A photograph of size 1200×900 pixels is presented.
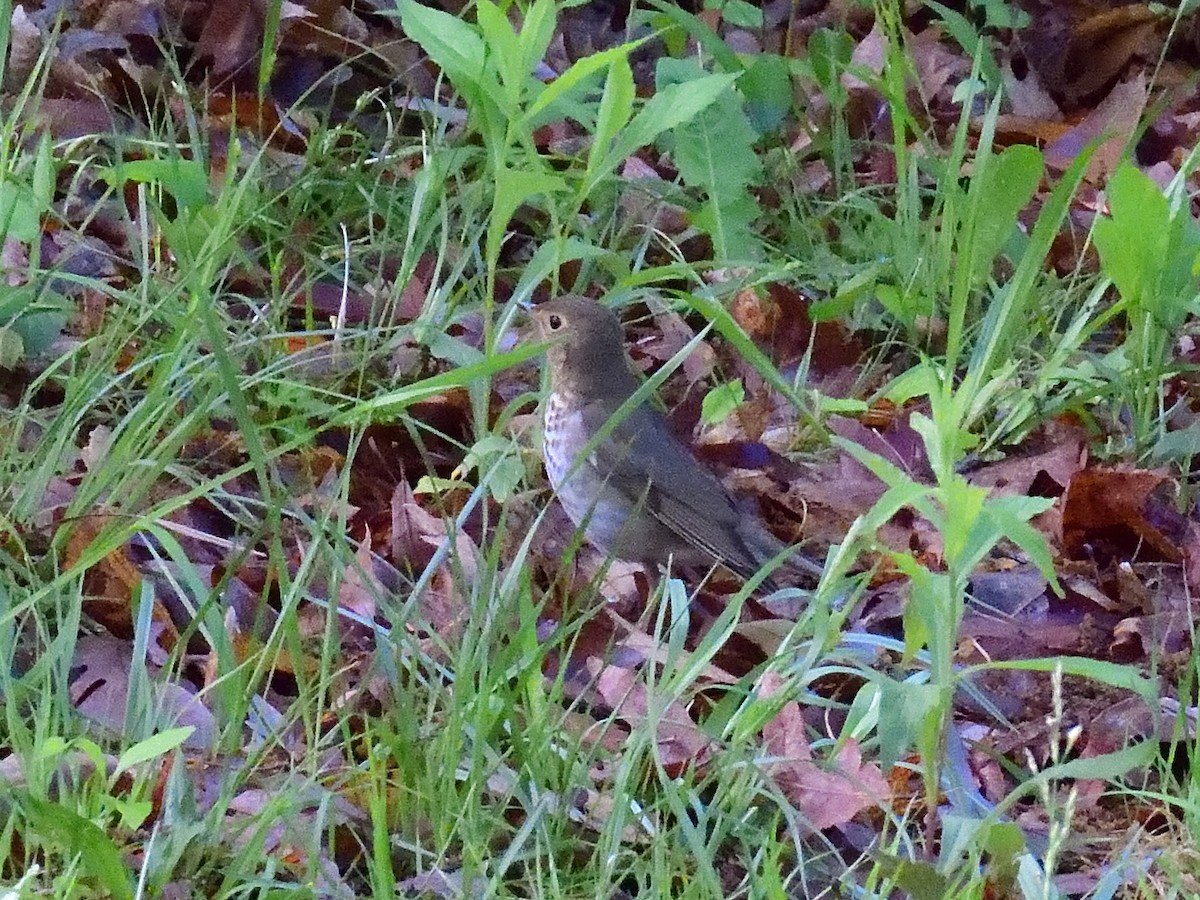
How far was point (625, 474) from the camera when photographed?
4.05m

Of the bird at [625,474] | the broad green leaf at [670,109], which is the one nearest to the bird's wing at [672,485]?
the bird at [625,474]

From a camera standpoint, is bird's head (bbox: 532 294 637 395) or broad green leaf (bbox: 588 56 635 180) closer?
broad green leaf (bbox: 588 56 635 180)

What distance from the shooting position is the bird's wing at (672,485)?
3.86 meters

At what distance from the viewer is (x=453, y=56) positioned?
12.0 feet

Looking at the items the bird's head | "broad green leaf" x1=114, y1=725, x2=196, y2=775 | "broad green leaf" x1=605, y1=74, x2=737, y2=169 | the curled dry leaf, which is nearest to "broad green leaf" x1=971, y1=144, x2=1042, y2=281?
"broad green leaf" x1=605, y1=74, x2=737, y2=169

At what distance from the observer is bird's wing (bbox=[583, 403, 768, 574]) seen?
3.86 metres

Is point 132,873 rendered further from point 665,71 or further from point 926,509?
point 665,71

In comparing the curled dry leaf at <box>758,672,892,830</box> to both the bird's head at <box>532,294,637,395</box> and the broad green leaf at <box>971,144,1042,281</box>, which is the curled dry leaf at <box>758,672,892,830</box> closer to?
the bird's head at <box>532,294,637,395</box>

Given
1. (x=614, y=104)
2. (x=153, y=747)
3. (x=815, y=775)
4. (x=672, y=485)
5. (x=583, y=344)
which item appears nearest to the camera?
(x=153, y=747)

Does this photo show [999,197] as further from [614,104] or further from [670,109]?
[614,104]

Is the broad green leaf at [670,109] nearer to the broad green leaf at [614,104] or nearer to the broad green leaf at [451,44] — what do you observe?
the broad green leaf at [614,104]

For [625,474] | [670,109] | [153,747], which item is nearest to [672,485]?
[625,474]

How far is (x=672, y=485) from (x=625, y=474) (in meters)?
0.12

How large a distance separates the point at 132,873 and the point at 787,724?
1053 mm
